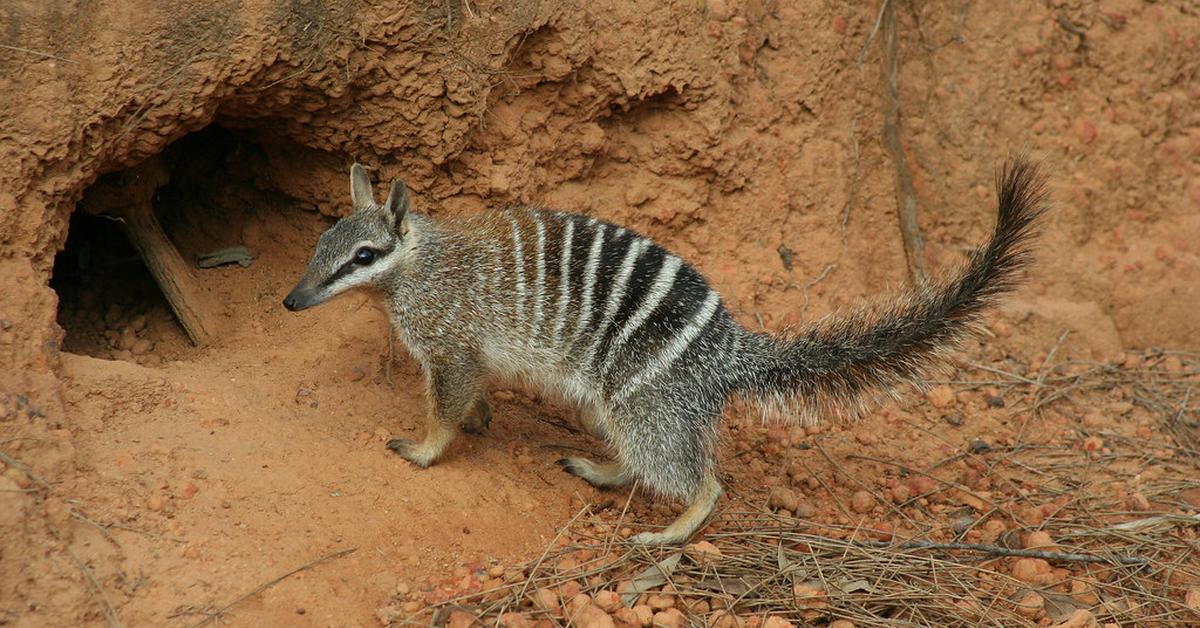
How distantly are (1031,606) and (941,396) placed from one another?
225 centimetres

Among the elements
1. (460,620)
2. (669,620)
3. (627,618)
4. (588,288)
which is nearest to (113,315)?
(588,288)

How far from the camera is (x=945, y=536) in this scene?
213 inches

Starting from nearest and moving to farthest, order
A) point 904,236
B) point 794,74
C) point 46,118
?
point 46,118, point 794,74, point 904,236

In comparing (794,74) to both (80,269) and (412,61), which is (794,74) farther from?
(80,269)

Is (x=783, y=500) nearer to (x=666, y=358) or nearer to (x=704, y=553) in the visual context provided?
(x=704, y=553)

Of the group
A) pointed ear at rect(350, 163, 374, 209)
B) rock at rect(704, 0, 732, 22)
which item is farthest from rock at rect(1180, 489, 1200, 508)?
pointed ear at rect(350, 163, 374, 209)

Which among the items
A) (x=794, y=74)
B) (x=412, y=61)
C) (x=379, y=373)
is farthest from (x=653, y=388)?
(x=794, y=74)

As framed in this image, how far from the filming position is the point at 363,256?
208 inches

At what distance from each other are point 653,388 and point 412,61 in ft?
7.77

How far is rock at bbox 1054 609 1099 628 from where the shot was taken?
4.39 meters

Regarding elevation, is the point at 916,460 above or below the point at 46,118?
below

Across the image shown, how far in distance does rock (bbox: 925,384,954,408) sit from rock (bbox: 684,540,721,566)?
2.44 m

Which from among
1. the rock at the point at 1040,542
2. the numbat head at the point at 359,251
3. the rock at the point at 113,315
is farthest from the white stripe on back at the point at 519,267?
the rock at the point at 1040,542

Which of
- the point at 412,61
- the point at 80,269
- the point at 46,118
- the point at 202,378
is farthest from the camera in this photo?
the point at 80,269
